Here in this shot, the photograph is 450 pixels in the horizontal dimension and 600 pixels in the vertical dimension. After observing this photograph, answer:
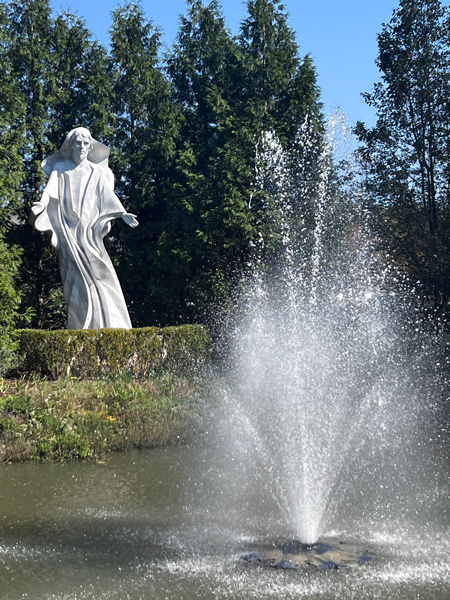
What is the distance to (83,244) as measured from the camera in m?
11.5

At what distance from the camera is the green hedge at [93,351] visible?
33.9ft

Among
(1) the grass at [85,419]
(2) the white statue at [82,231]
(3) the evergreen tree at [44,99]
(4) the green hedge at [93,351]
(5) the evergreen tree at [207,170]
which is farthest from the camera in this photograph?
(3) the evergreen tree at [44,99]

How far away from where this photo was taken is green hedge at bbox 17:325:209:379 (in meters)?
10.3

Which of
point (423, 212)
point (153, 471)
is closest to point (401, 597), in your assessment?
point (153, 471)

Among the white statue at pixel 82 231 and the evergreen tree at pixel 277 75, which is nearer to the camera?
the white statue at pixel 82 231

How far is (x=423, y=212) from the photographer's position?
15.2 metres

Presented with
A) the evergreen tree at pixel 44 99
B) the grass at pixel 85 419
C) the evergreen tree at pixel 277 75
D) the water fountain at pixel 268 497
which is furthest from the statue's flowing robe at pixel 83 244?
the evergreen tree at pixel 277 75

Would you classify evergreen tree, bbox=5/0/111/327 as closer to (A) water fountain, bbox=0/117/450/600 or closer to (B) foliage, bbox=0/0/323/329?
(B) foliage, bbox=0/0/323/329

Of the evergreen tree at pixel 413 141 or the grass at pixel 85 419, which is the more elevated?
the evergreen tree at pixel 413 141

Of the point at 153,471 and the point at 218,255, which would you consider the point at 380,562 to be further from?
the point at 218,255

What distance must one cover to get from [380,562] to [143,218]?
14298 millimetres

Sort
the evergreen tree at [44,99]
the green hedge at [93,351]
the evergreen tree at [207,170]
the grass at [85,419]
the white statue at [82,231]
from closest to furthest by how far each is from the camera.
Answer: the grass at [85,419] → the green hedge at [93,351] → the white statue at [82,231] → the evergreen tree at [207,170] → the evergreen tree at [44,99]

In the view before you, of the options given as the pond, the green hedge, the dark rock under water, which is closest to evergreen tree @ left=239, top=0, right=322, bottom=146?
the green hedge

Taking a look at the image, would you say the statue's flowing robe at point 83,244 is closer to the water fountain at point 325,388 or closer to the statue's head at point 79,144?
the statue's head at point 79,144
